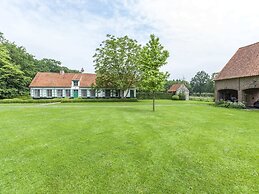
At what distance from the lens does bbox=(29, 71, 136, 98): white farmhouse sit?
3609 cm

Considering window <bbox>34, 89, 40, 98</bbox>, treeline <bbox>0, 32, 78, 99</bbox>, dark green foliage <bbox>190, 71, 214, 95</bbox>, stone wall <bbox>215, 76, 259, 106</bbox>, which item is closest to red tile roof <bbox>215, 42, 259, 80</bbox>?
stone wall <bbox>215, 76, 259, 106</bbox>

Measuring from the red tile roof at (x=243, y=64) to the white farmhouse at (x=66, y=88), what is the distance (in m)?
17.9

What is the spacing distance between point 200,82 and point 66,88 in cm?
4954

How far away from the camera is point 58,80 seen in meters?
37.9

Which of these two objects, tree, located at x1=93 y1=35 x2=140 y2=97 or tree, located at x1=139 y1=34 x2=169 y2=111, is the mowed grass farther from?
tree, located at x1=93 y1=35 x2=140 y2=97

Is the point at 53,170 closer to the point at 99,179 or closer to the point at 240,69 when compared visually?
the point at 99,179

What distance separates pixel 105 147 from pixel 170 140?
2501 millimetres

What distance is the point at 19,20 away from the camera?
17594 millimetres

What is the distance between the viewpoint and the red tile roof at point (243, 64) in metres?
21.1

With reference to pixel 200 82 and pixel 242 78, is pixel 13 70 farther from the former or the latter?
pixel 200 82

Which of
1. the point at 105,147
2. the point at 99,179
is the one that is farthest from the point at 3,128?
the point at 99,179

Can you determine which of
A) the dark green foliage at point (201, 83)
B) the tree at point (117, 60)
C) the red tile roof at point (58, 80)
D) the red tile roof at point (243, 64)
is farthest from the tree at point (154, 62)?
the dark green foliage at point (201, 83)

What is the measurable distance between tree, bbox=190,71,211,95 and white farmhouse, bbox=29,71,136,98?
122ft

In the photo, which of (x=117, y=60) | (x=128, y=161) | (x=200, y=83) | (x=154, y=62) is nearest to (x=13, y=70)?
(x=117, y=60)
